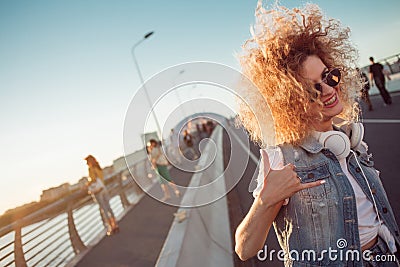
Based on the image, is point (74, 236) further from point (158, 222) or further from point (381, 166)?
point (381, 166)

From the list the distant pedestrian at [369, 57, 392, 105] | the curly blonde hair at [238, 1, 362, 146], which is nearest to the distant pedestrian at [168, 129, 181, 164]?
the curly blonde hair at [238, 1, 362, 146]

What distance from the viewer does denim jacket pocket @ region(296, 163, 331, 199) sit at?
1854 mm

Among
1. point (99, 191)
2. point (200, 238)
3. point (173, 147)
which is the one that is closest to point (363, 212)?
point (200, 238)

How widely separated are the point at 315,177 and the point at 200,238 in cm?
338

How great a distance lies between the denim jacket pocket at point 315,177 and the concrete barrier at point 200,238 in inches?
78.5

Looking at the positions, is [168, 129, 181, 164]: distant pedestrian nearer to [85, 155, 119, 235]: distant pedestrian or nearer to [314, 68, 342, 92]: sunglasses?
[314, 68, 342, 92]: sunglasses

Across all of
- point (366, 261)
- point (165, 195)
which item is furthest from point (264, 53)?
point (165, 195)

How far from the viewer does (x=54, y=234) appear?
7266 millimetres

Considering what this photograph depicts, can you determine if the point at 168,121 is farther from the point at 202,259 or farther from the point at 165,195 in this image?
the point at 165,195

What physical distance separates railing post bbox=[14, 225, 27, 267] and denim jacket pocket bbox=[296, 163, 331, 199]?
4892 mm

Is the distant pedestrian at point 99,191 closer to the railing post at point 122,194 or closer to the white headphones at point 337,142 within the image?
the railing post at point 122,194

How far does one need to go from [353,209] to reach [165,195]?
1015 cm

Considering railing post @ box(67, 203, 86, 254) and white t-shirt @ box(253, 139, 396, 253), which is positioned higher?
white t-shirt @ box(253, 139, 396, 253)

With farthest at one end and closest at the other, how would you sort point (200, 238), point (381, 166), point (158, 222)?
point (158, 222) < point (381, 166) < point (200, 238)
